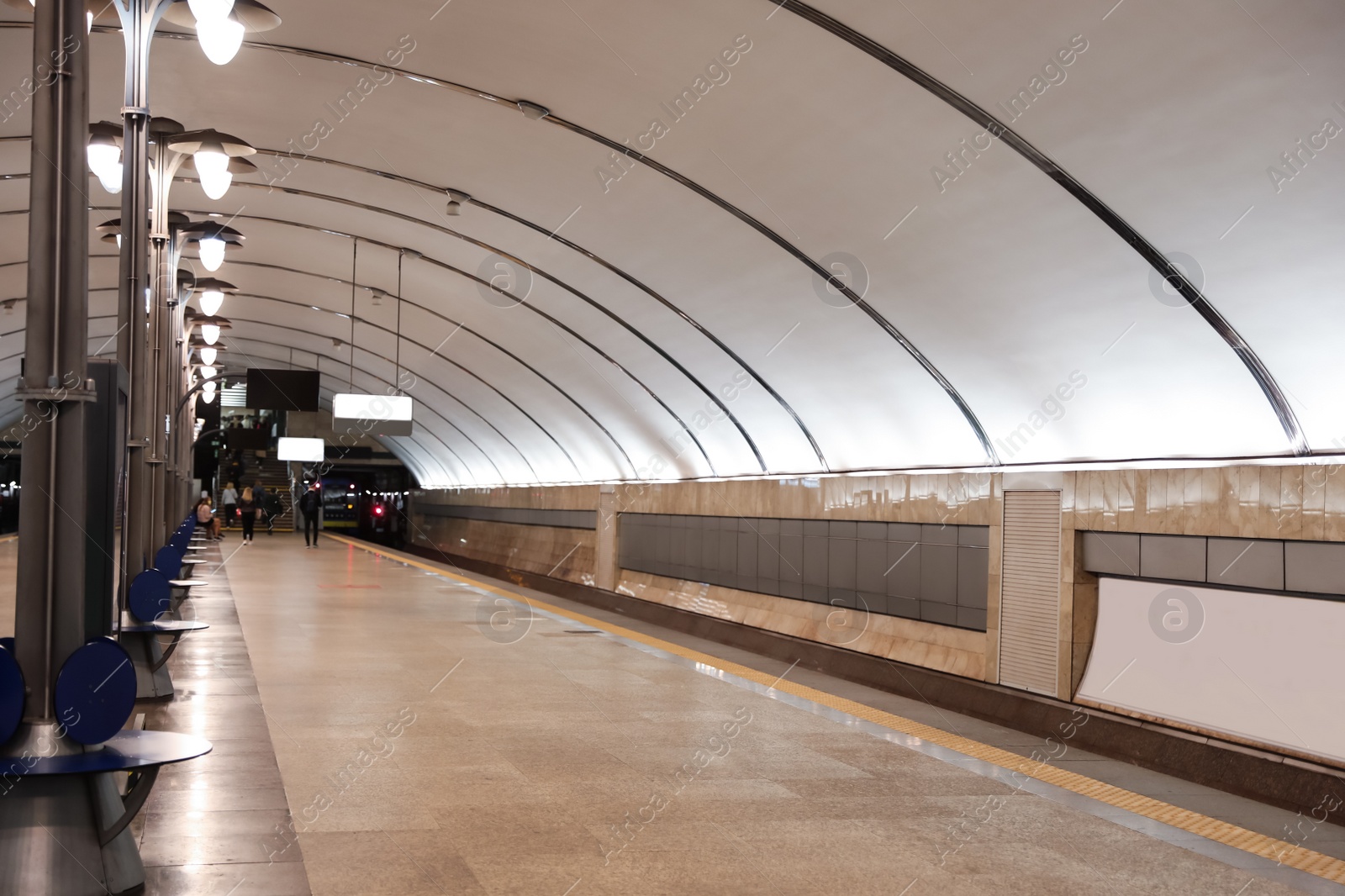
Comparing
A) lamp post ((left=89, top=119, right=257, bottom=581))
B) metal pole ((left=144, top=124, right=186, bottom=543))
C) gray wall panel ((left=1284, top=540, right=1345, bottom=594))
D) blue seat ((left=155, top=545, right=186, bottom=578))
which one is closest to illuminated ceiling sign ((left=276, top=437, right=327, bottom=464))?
metal pole ((left=144, top=124, right=186, bottom=543))

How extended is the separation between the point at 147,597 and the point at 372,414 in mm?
23663

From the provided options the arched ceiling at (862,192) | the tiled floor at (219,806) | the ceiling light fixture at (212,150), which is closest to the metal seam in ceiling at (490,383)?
the arched ceiling at (862,192)

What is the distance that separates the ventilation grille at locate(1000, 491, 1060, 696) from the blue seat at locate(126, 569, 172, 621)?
8474mm

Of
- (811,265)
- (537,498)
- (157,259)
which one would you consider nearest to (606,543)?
(537,498)

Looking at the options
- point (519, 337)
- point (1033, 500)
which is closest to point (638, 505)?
point (519, 337)

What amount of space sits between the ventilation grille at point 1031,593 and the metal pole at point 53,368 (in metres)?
9.63

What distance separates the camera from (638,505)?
2431cm

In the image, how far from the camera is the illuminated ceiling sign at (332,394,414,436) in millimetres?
31094

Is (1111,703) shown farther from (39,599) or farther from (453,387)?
(453,387)

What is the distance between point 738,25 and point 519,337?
51.8 ft

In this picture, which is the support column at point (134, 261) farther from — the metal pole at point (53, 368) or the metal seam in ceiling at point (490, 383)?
the metal seam in ceiling at point (490, 383)

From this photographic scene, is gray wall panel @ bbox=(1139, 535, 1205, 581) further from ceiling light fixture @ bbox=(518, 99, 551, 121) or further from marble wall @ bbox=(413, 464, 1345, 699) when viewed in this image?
ceiling light fixture @ bbox=(518, 99, 551, 121)

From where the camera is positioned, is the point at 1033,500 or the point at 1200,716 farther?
the point at 1033,500

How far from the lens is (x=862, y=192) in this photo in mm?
11922
